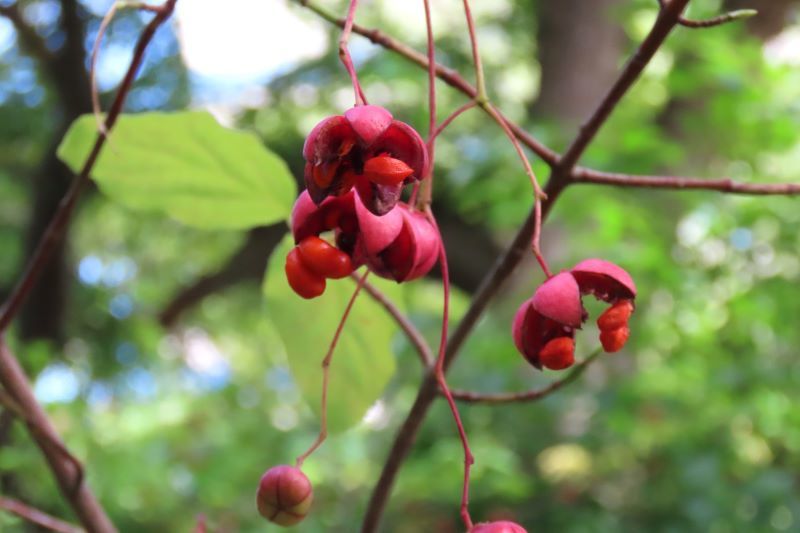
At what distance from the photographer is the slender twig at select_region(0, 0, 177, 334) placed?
1.43 feet

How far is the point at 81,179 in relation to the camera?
0.48m

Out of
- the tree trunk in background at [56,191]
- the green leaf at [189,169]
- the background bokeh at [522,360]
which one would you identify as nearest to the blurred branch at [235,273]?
the background bokeh at [522,360]

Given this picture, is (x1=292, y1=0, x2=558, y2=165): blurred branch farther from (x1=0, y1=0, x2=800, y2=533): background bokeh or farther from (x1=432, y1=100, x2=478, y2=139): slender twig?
(x1=0, y1=0, x2=800, y2=533): background bokeh

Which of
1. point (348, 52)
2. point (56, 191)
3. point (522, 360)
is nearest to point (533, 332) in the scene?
point (348, 52)

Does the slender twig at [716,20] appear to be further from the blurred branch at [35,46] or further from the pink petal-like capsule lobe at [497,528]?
the blurred branch at [35,46]

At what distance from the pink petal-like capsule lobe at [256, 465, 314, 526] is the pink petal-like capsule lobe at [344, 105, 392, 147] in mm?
168

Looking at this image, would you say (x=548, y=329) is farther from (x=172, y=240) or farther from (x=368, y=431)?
(x=172, y=240)

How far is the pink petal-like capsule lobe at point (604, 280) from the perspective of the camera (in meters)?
0.36

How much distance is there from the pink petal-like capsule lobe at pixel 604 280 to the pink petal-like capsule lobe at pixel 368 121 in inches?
4.1

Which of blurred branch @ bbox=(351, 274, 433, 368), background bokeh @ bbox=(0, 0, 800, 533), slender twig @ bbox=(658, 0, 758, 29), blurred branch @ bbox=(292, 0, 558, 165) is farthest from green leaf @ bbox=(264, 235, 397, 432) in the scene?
background bokeh @ bbox=(0, 0, 800, 533)

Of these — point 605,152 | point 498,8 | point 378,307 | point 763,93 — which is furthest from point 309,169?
point 498,8

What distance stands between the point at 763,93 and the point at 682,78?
161mm

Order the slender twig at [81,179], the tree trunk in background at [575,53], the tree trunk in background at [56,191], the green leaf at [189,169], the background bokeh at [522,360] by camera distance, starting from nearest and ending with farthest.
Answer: the slender twig at [81,179] < the green leaf at [189,169] < the background bokeh at [522,360] < the tree trunk in background at [56,191] < the tree trunk in background at [575,53]

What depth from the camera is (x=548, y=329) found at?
1.21 ft
